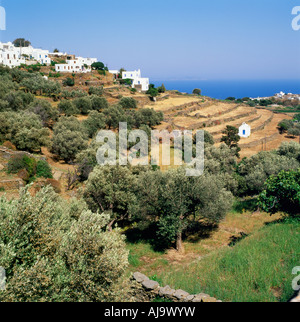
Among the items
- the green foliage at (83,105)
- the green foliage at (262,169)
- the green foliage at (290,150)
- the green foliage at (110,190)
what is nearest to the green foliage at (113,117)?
the green foliage at (83,105)

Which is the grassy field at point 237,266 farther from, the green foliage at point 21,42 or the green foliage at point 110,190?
the green foliage at point 21,42

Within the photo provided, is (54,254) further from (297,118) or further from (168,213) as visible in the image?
(297,118)

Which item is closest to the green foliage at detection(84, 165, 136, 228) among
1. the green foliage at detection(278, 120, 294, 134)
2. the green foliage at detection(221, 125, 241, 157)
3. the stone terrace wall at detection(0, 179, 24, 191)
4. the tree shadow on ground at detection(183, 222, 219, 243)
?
the tree shadow on ground at detection(183, 222, 219, 243)

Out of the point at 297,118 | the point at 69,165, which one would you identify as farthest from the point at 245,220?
the point at 297,118

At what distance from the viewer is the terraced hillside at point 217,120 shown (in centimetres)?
4537

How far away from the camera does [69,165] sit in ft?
89.0

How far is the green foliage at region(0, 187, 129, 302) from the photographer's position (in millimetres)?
5148

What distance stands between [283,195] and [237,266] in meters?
6.07

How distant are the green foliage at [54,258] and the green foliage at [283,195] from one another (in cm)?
950

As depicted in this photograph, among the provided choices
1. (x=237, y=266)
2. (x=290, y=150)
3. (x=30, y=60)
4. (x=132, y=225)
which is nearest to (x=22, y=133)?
(x=132, y=225)

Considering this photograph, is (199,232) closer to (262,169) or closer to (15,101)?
(262,169)

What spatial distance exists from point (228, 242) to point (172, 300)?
Result: 7791 mm
